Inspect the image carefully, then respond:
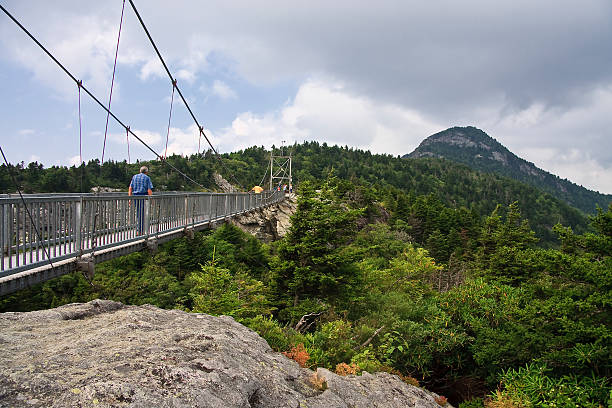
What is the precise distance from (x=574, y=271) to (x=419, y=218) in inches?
1758

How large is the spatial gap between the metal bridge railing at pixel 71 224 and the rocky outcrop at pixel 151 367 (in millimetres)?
1024

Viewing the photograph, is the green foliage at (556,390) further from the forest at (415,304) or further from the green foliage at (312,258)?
the green foliage at (312,258)

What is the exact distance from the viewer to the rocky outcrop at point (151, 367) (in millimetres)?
2990

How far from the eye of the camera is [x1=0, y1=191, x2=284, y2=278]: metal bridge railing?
12.0 feet

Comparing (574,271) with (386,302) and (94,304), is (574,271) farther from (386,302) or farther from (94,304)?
(94,304)

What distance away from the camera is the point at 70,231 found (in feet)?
14.8

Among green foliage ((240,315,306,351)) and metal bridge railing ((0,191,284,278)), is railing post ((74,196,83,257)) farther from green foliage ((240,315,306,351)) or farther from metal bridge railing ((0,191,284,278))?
green foliage ((240,315,306,351))

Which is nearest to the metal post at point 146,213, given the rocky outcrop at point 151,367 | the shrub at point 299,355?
the rocky outcrop at point 151,367

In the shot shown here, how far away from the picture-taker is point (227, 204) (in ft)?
42.3

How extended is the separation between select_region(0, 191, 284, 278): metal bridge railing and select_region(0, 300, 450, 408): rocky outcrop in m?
1.02

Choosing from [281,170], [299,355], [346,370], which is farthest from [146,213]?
[281,170]

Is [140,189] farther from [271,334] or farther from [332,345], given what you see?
[332,345]

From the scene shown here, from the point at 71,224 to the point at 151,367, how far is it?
2.38 meters

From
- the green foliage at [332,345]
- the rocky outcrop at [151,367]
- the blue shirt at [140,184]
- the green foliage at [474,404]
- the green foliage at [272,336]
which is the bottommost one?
the green foliage at [474,404]
